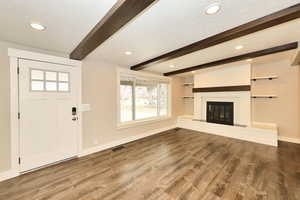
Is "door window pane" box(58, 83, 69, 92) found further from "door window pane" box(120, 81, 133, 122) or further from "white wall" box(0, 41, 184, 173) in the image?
"door window pane" box(120, 81, 133, 122)

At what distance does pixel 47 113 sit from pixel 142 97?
2782mm

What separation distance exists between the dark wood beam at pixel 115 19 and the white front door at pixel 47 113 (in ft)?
3.40

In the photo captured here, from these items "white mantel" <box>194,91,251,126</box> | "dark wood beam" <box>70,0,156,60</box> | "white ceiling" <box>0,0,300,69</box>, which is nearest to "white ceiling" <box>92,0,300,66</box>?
"white ceiling" <box>0,0,300,69</box>

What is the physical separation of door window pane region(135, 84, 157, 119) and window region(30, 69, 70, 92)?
213 cm

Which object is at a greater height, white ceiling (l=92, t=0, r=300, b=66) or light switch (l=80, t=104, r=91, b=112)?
white ceiling (l=92, t=0, r=300, b=66)

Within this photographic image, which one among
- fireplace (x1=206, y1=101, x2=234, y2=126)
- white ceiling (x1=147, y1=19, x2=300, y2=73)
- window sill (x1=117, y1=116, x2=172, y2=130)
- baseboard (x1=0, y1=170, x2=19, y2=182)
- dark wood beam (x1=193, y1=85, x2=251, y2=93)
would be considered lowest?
baseboard (x1=0, y1=170, x2=19, y2=182)

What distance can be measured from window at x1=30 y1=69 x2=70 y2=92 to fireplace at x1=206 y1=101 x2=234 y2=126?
4790 mm

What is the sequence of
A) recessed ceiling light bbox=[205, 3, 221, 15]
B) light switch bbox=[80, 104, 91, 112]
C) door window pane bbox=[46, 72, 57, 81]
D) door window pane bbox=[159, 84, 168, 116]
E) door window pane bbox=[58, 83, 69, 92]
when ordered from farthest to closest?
door window pane bbox=[159, 84, 168, 116] → light switch bbox=[80, 104, 91, 112] → door window pane bbox=[58, 83, 69, 92] → door window pane bbox=[46, 72, 57, 81] → recessed ceiling light bbox=[205, 3, 221, 15]

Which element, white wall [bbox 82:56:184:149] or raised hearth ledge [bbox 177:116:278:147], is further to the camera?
raised hearth ledge [bbox 177:116:278:147]

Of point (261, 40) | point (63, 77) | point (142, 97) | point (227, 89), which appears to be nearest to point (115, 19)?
point (63, 77)

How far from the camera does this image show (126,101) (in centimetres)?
415

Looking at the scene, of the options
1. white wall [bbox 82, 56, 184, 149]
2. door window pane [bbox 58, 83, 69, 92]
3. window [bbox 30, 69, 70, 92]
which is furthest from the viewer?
white wall [bbox 82, 56, 184, 149]

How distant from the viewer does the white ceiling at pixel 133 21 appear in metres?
1.42

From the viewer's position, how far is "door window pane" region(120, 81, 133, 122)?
4.02 meters
